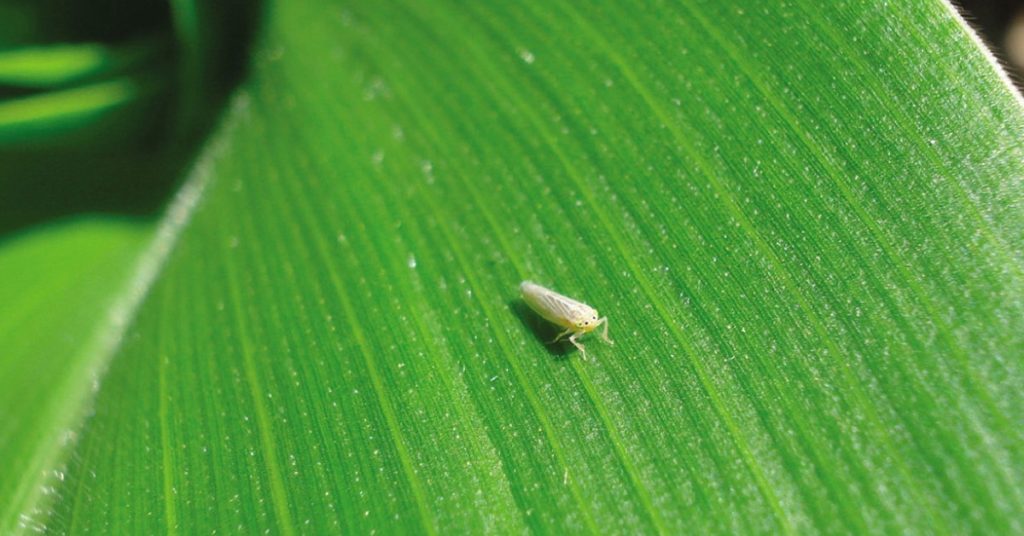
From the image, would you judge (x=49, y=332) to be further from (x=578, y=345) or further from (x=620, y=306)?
(x=620, y=306)

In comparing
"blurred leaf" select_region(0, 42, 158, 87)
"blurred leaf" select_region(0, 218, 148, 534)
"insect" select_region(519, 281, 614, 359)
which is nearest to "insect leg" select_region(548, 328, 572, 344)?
"insect" select_region(519, 281, 614, 359)

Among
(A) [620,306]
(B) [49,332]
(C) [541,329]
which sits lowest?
(B) [49,332]

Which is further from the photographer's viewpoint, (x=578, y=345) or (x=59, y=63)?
(x=59, y=63)

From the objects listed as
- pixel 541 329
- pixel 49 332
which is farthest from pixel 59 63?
pixel 541 329

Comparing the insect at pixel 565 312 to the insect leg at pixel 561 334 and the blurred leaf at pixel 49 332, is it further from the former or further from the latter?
the blurred leaf at pixel 49 332

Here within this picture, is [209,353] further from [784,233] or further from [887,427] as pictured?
[887,427]

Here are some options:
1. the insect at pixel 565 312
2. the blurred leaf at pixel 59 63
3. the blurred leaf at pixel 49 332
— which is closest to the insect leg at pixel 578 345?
the insect at pixel 565 312

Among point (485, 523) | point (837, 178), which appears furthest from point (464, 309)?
point (837, 178)
